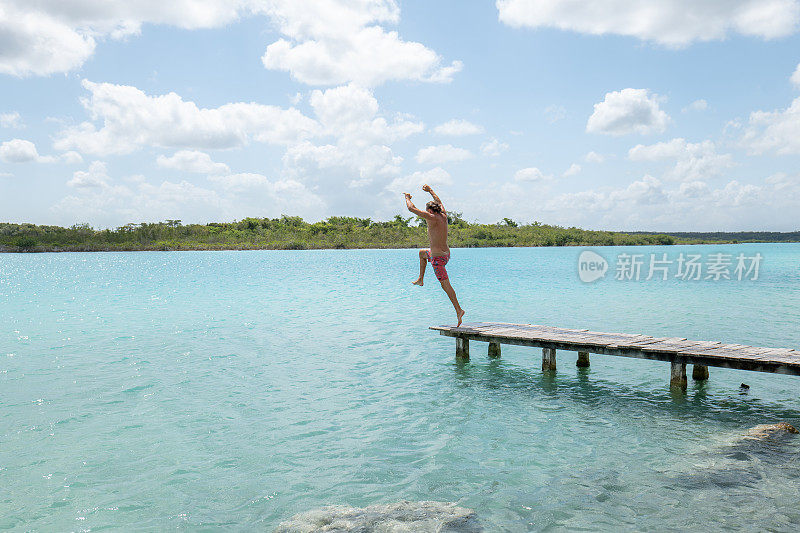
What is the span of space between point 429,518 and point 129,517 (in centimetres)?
308

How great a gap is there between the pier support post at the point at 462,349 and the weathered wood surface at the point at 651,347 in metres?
0.21

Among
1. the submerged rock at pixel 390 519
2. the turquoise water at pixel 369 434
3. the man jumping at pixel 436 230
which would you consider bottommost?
the turquoise water at pixel 369 434

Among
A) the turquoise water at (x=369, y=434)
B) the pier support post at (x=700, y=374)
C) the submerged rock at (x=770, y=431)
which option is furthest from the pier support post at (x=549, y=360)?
the submerged rock at (x=770, y=431)

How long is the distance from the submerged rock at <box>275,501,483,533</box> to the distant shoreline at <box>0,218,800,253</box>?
168 m

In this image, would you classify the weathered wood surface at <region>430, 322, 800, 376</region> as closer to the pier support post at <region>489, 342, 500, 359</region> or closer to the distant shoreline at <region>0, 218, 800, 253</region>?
the pier support post at <region>489, 342, 500, 359</region>

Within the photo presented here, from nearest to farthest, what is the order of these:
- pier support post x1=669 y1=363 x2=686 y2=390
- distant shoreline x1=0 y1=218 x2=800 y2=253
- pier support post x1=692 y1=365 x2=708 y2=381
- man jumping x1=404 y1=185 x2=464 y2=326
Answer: pier support post x1=669 y1=363 x2=686 y2=390 < pier support post x1=692 y1=365 x2=708 y2=381 < man jumping x1=404 y1=185 x2=464 y2=326 < distant shoreline x1=0 y1=218 x2=800 y2=253

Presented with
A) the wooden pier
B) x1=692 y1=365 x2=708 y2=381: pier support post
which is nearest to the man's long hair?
the wooden pier

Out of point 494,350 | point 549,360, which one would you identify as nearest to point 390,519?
point 549,360

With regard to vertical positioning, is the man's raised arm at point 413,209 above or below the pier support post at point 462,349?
above

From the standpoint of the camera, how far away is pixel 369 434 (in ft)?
26.7

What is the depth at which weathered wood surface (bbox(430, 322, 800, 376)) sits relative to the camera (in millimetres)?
8914

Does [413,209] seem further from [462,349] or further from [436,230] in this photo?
[462,349]

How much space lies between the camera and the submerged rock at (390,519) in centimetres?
536

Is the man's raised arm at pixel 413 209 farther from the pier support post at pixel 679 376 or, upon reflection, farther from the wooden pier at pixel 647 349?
the pier support post at pixel 679 376
